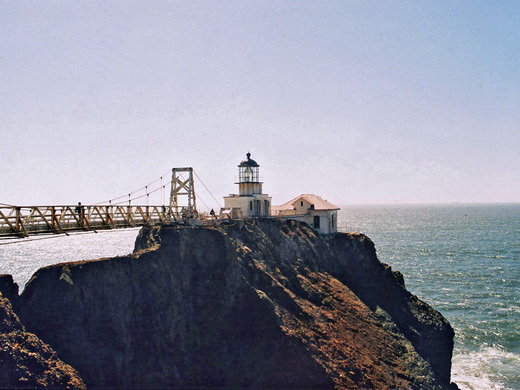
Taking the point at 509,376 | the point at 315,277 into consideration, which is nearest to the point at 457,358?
the point at 509,376

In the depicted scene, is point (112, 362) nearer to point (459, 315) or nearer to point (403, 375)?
point (403, 375)

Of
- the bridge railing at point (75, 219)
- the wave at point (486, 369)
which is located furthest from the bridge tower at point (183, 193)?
the wave at point (486, 369)

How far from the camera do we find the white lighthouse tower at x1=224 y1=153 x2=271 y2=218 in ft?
183

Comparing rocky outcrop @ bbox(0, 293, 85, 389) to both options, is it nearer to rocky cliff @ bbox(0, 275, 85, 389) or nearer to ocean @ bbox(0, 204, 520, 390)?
rocky cliff @ bbox(0, 275, 85, 389)

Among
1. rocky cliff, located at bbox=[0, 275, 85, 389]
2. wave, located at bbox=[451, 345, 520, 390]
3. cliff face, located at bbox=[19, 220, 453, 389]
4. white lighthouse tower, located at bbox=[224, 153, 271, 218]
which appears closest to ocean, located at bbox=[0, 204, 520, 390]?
wave, located at bbox=[451, 345, 520, 390]

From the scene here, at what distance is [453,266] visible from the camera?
84000 mm

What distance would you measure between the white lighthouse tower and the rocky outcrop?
2937 cm

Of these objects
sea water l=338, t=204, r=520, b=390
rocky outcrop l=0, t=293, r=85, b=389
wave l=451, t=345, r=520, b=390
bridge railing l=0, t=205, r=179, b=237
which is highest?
bridge railing l=0, t=205, r=179, b=237

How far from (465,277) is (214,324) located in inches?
2128

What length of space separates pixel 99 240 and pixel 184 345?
12508 centimetres

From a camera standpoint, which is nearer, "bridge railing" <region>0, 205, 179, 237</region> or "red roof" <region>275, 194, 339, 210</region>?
"bridge railing" <region>0, 205, 179, 237</region>

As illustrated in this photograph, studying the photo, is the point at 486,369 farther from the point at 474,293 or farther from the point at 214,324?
the point at 214,324

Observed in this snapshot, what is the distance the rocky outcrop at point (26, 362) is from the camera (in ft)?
86.1

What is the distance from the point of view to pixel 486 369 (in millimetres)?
42906
